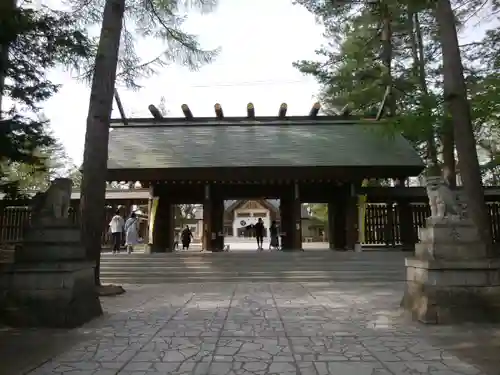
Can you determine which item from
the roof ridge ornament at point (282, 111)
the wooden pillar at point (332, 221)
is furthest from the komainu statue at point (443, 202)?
the roof ridge ornament at point (282, 111)

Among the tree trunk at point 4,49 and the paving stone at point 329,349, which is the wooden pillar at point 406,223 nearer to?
the paving stone at point 329,349

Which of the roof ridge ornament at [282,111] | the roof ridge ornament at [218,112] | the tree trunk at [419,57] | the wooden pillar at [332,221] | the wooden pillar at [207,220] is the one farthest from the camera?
the roof ridge ornament at [218,112]

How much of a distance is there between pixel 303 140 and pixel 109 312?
10773mm

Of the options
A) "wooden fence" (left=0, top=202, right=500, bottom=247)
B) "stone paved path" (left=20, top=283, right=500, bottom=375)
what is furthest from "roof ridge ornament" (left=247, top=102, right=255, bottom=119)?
"stone paved path" (left=20, top=283, right=500, bottom=375)

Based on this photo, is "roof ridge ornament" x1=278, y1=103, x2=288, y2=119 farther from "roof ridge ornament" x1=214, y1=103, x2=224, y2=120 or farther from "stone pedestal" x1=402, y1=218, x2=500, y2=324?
"stone pedestal" x1=402, y1=218, x2=500, y2=324

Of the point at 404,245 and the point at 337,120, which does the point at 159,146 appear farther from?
the point at 404,245

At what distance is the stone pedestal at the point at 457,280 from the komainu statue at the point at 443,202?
17cm

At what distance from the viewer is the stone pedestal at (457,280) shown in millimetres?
5309

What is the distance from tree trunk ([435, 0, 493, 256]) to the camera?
7957 mm

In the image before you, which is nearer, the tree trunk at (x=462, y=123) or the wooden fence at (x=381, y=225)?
the tree trunk at (x=462, y=123)

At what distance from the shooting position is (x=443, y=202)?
582cm

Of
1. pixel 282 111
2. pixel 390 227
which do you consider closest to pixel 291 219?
pixel 390 227

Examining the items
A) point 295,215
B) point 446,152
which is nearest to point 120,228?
point 295,215

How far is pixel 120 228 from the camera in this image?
14297 mm
